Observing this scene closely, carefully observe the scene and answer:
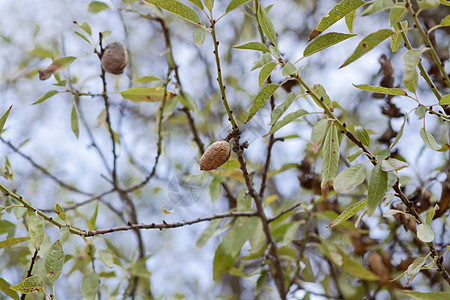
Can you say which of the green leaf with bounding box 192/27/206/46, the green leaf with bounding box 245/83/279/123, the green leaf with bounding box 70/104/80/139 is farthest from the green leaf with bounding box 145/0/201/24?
Answer: the green leaf with bounding box 70/104/80/139

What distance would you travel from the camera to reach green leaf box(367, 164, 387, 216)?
48 centimetres

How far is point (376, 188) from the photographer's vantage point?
48cm

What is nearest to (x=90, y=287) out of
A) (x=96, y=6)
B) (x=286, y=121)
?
(x=286, y=121)

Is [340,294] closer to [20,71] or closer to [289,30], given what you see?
[289,30]

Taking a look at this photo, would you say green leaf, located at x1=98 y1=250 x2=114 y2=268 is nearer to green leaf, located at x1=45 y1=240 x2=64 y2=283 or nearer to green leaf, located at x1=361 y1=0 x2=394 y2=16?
green leaf, located at x1=45 y1=240 x2=64 y2=283

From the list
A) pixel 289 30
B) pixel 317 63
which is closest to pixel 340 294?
pixel 317 63

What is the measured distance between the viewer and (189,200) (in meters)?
0.85

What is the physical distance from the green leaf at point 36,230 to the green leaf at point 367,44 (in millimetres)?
431

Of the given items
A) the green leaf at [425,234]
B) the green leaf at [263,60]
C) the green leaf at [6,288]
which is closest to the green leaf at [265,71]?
the green leaf at [263,60]

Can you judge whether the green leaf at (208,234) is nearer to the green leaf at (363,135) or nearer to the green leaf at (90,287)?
the green leaf at (90,287)

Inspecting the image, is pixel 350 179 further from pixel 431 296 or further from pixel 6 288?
pixel 6 288

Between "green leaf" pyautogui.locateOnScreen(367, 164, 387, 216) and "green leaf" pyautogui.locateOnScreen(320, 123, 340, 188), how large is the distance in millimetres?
60

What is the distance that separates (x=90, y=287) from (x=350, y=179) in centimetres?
48

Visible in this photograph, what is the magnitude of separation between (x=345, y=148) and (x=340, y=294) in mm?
383
